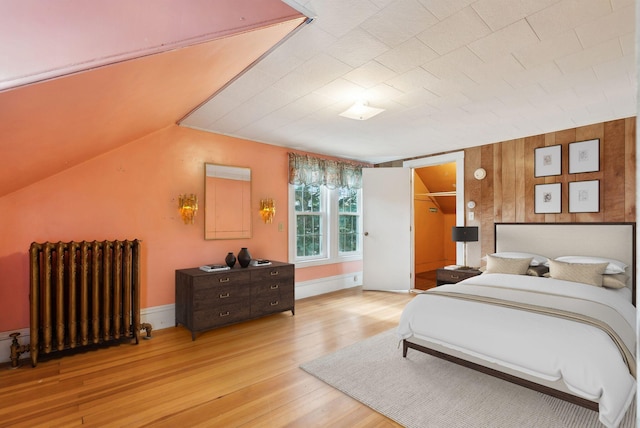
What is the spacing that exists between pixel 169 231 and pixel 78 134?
1.60 metres

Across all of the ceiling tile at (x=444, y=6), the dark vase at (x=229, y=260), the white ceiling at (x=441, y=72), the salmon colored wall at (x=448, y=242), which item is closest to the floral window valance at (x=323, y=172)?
the white ceiling at (x=441, y=72)

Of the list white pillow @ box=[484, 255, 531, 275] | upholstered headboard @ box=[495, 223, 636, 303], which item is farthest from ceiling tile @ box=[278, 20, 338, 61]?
upholstered headboard @ box=[495, 223, 636, 303]

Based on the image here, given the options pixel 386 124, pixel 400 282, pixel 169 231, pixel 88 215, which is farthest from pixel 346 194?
pixel 88 215

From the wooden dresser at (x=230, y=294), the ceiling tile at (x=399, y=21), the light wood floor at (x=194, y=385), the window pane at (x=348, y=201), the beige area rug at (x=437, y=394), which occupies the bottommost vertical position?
the light wood floor at (x=194, y=385)

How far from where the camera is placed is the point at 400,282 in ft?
17.3

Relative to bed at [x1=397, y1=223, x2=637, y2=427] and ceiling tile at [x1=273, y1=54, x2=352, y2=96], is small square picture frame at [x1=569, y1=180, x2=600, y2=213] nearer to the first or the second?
bed at [x1=397, y1=223, x2=637, y2=427]

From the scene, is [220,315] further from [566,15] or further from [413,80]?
[566,15]

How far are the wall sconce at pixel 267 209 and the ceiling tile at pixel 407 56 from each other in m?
2.54

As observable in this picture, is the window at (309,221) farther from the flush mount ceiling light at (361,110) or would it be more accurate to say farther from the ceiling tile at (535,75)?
the ceiling tile at (535,75)

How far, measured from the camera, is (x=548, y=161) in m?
3.88

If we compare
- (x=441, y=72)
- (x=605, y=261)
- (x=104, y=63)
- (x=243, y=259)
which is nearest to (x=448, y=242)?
(x=605, y=261)

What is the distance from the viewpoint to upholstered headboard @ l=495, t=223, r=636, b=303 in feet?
10.9

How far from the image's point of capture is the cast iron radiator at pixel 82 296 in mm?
2592

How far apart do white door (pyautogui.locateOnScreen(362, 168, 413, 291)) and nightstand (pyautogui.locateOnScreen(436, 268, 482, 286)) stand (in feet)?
3.20
